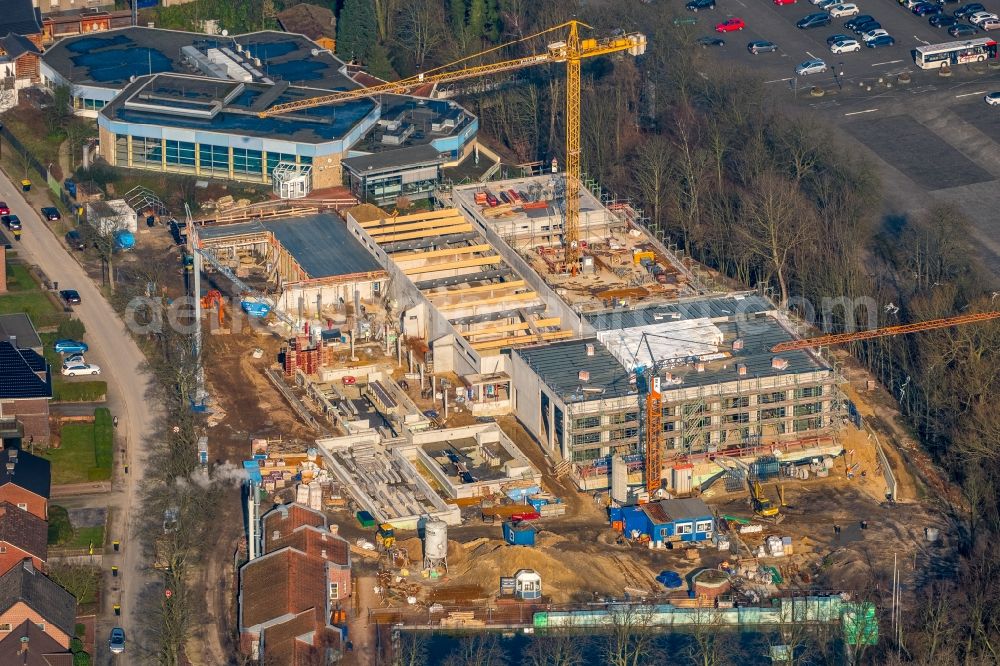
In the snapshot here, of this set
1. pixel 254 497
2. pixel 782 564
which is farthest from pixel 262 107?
pixel 782 564

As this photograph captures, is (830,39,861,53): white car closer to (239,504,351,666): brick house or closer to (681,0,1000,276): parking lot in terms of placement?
(681,0,1000,276): parking lot

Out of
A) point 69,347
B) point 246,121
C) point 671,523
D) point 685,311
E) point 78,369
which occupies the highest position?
point 246,121

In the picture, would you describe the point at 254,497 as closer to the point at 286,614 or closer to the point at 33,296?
the point at 286,614

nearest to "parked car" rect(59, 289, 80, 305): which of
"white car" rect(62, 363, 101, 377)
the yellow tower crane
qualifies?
"white car" rect(62, 363, 101, 377)

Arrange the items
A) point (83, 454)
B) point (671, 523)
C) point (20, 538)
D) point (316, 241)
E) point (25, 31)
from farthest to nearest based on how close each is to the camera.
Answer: point (25, 31) < point (316, 241) < point (83, 454) < point (671, 523) < point (20, 538)

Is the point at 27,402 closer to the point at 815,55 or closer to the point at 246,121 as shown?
the point at 246,121

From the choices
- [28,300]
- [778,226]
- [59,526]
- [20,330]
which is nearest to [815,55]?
[778,226]
